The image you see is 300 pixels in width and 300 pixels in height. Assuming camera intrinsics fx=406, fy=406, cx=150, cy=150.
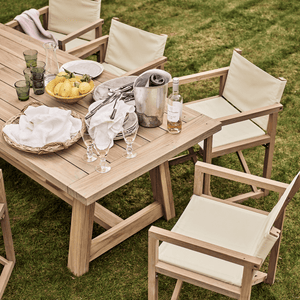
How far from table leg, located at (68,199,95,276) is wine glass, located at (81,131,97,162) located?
0.24m

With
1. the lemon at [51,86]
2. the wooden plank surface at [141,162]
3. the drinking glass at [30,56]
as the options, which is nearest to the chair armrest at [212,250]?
the wooden plank surface at [141,162]

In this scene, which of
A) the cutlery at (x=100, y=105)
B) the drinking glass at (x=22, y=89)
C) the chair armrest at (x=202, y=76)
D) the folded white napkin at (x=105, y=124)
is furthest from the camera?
the chair armrest at (x=202, y=76)

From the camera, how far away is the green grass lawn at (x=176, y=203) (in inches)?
90.1

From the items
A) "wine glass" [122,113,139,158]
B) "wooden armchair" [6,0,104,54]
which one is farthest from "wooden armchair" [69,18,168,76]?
"wine glass" [122,113,139,158]

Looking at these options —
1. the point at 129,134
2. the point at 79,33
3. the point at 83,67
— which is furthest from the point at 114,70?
the point at 129,134

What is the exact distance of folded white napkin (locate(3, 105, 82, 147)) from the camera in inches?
79.7

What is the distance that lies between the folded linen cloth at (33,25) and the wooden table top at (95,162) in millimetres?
1029

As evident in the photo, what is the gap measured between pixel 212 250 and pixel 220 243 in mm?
303

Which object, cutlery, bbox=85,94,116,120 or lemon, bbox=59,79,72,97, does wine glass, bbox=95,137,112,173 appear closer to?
cutlery, bbox=85,94,116,120

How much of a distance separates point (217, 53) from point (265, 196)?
2291mm

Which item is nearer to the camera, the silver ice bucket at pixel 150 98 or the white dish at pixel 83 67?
the silver ice bucket at pixel 150 98

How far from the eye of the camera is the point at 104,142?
1.98 meters

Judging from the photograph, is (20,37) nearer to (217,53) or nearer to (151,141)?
(151,141)

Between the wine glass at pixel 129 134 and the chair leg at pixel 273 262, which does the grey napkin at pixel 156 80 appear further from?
the chair leg at pixel 273 262
